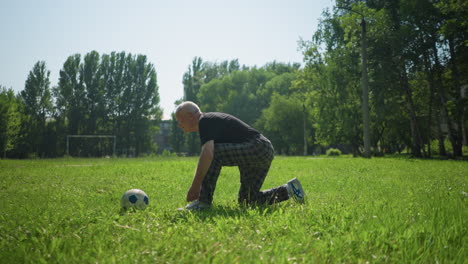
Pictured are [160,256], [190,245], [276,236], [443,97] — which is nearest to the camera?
[160,256]

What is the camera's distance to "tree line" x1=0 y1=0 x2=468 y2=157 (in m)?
24.5

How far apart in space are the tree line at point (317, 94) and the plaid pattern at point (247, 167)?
18.8m

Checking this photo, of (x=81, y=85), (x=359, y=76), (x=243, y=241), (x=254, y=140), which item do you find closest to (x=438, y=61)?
(x=359, y=76)

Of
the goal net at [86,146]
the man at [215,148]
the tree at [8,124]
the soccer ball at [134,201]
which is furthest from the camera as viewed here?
the goal net at [86,146]

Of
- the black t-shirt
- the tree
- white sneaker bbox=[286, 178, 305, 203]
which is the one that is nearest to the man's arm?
the black t-shirt

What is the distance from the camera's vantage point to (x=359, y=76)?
96.0 feet

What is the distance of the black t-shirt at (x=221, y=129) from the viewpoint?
4.47 m

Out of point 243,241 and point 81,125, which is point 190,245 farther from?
point 81,125

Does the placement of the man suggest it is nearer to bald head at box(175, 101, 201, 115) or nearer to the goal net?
bald head at box(175, 101, 201, 115)

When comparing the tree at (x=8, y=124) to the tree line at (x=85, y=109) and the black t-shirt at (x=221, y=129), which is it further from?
the black t-shirt at (x=221, y=129)

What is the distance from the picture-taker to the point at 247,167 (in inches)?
195

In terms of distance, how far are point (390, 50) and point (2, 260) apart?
27596 millimetres

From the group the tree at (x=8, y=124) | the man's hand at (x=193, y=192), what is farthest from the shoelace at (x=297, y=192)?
the tree at (x=8, y=124)

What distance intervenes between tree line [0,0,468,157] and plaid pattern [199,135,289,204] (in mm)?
18795
